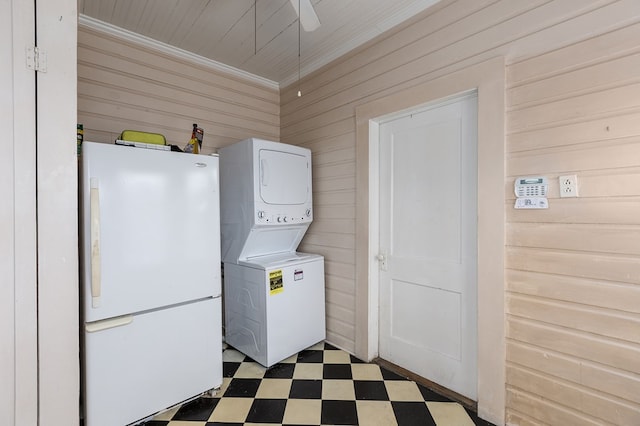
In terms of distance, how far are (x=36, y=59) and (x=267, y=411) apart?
2275 millimetres

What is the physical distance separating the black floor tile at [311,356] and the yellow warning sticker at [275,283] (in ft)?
2.20

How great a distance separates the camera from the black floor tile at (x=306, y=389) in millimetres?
2072

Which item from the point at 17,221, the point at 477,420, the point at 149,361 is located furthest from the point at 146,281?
the point at 477,420

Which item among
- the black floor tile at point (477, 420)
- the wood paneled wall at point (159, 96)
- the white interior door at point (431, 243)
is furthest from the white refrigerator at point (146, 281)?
the black floor tile at point (477, 420)

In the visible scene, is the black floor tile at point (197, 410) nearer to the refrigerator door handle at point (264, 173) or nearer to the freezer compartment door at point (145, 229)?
the freezer compartment door at point (145, 229)

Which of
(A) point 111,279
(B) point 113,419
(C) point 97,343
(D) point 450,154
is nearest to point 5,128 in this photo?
(A) point 111,279

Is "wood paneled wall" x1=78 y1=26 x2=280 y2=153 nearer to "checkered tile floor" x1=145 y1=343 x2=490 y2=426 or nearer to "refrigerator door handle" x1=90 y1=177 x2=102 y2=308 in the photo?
"refrigerator door handle" x1=90 y1=177 x2=102 y2=308

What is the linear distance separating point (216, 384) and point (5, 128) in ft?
6.21

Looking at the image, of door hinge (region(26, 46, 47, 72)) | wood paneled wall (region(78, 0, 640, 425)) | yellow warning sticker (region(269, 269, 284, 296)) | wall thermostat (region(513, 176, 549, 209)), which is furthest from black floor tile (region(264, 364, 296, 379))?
door hinge (region(26, 46, 47, 72))

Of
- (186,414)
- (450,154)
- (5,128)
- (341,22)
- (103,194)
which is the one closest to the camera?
(5,128)

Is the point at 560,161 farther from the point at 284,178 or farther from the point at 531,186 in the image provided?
the point at 284,178

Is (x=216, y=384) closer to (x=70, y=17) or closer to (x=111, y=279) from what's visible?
(x=111, y=279)

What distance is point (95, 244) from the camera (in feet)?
5.18

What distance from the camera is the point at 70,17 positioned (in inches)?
54.4
